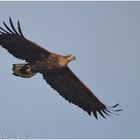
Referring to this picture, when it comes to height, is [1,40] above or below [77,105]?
above

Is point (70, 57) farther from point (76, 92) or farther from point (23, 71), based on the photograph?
point (76, 92)

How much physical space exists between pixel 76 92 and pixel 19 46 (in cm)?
150

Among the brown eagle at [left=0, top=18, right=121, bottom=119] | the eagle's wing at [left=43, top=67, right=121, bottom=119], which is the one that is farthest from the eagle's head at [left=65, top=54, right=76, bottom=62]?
the eagle's wing at [left=43, top=67, right=121, bottom=119]

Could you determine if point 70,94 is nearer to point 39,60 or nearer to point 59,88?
point 59,88

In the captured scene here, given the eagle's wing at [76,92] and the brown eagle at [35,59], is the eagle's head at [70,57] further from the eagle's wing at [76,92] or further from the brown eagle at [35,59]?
the eagle's wing at [76,92]

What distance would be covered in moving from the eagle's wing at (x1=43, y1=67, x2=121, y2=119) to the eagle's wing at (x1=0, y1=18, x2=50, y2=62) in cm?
66

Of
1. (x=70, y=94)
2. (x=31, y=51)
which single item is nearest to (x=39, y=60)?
(x=31, y=51)

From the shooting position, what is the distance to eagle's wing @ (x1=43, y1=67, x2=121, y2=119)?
527 inches

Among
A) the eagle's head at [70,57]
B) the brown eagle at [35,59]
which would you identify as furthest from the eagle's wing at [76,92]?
the eagle's head at [70,57]

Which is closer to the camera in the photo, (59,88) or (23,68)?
(23,68)

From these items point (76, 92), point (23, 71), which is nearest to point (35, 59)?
point (23, 71)

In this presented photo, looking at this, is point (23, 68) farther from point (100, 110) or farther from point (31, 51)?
point (100, 110)

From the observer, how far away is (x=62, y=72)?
1321cm

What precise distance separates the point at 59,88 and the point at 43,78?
0.41m
